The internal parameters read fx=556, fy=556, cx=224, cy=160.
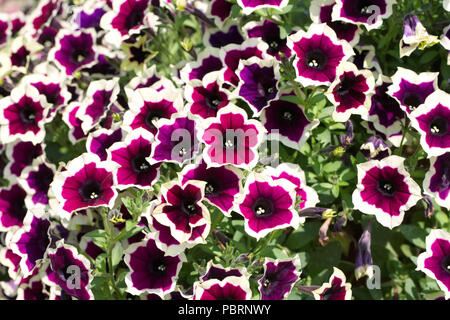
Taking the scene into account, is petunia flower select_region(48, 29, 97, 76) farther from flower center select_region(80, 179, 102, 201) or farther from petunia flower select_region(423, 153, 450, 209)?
petunia flower select_region(423, 153, 450, 209)

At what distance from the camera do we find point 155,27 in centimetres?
307

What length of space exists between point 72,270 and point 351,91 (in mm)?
1447

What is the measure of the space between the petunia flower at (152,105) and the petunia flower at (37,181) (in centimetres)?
62

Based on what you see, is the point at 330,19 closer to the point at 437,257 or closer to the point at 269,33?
the point at 269,33

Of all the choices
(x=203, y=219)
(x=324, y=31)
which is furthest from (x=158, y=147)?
(x=324, y=31)

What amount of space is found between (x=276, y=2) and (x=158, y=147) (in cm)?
86

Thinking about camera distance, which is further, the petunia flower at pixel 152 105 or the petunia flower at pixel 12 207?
the petunia flower at pixel 12 207

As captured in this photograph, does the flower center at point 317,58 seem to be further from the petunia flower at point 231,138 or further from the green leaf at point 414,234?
the green leaf at point 414,234

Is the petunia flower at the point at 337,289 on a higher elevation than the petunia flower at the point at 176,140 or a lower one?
lower

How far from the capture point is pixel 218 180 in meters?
2.24

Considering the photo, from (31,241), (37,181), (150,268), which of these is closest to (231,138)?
(150,268)

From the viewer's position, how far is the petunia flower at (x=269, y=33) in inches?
109

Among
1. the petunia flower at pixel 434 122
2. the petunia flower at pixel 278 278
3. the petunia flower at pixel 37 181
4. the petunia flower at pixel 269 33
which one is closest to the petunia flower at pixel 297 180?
the petunia flower at pixel 278 278
